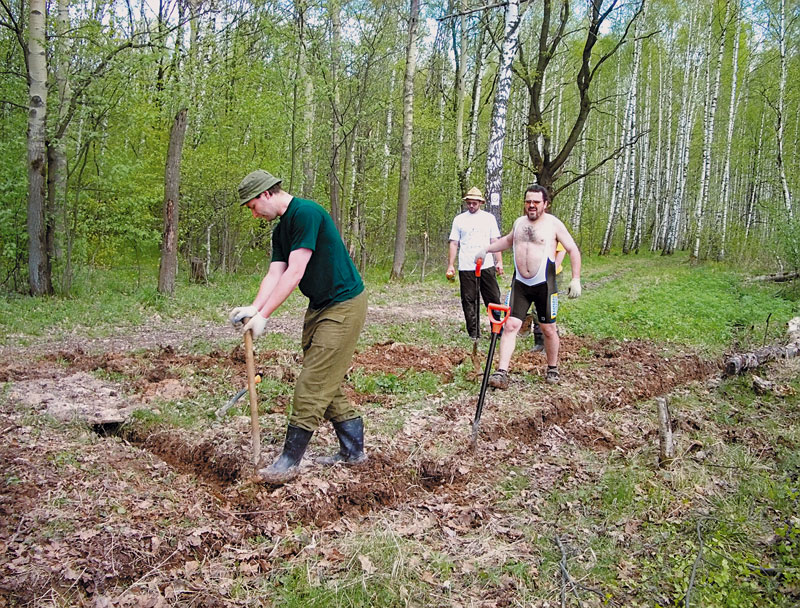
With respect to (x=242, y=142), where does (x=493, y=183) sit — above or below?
below

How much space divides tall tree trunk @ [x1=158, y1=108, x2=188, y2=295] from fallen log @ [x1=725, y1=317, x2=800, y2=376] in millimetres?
9961

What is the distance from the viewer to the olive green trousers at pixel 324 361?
4.00 m

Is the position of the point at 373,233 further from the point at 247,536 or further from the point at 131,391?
the point at 247,536

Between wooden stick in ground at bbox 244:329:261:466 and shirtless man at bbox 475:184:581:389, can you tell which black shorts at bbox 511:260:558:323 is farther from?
wooden stick in ground at bbox 244:329:261:466

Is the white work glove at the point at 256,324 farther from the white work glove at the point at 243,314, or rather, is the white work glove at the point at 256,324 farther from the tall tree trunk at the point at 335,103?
the tall tree trunk at the point at 335,103

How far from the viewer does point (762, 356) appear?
704cm

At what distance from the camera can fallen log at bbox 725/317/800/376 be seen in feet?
21.9

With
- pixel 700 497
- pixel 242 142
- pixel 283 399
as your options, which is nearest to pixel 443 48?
pixel 242 142

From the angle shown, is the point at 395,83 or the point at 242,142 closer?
the point at 242,142

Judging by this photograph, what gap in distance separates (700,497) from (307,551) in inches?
101

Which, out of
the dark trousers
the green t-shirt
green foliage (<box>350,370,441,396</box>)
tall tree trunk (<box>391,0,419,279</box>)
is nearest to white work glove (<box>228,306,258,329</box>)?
the green t-shirt

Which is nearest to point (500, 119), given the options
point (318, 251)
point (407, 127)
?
point (407, 127)

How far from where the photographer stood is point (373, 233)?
1967 centimetres

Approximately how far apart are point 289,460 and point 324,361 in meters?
0.71
